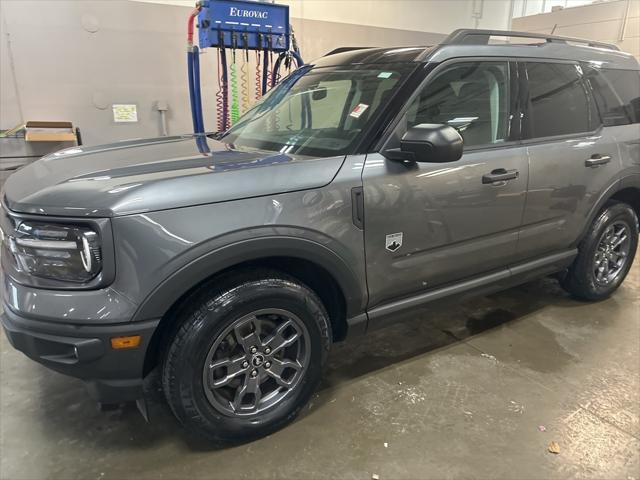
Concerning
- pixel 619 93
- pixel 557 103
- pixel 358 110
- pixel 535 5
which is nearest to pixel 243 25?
pixel 358 110

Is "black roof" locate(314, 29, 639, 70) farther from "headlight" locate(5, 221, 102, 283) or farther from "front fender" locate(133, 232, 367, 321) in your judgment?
"headlight" locate(5, 221, 102, 283)

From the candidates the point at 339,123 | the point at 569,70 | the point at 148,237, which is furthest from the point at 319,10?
the point at 148,237

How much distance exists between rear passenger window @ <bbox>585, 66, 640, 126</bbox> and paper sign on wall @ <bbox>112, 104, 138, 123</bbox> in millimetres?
5066

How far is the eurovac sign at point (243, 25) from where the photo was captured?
430 centimetres

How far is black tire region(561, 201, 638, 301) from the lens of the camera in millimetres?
3148

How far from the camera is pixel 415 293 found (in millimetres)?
2383

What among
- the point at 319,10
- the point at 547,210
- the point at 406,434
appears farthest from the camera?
the point at 319,10

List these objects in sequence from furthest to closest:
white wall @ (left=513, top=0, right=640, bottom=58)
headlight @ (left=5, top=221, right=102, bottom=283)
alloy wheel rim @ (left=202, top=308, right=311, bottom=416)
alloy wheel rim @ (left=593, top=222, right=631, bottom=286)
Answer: white wall @ (left=513, top=0, right=640, bottom=58)
alloy wheel rim @ (left=593, top=222, right=631, bottom=286)
alloy wheel rim @ (left=202, top=308, right=311, bottom=416)
headlight @ (left=5, top=221, right=102, bottom=283)

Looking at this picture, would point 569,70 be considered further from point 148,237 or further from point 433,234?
point 148,237

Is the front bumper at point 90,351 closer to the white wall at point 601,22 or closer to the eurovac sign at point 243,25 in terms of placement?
the eurovac sign at point 243,25

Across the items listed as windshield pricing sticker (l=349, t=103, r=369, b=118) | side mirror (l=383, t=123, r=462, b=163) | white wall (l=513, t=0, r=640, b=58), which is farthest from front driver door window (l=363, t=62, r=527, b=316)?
white wall (l=513, t=0, r=640, b=58)

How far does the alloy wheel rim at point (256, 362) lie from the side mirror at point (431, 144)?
0.87 meters

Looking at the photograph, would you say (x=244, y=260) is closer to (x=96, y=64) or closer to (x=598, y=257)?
(x=598, y=257)

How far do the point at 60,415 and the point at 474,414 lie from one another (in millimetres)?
1988
